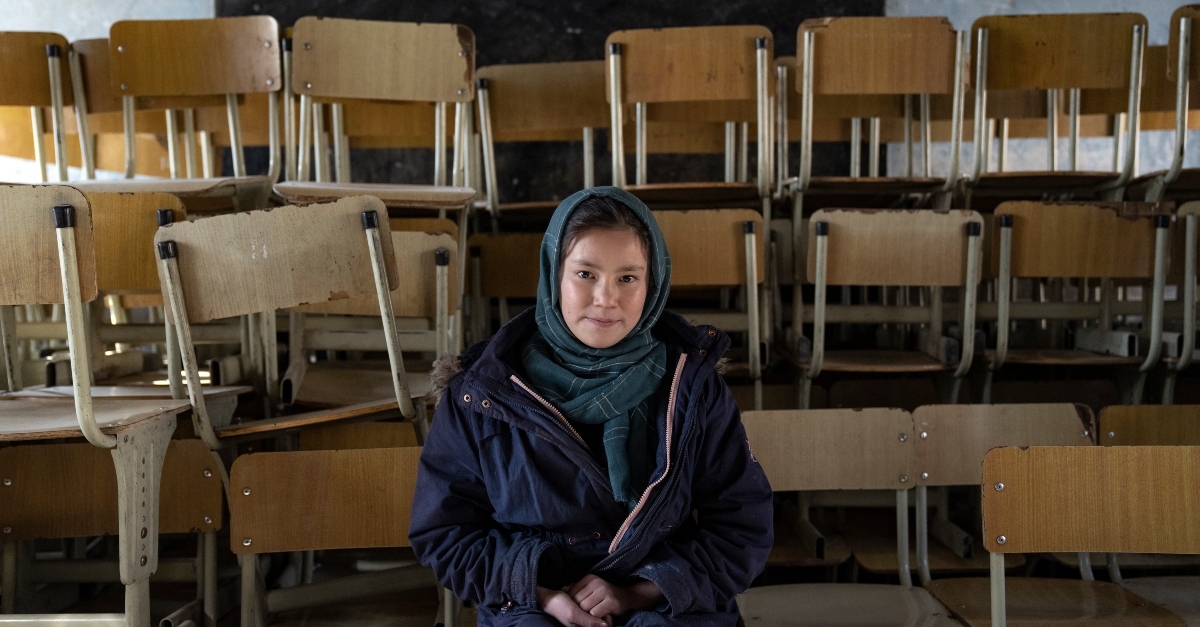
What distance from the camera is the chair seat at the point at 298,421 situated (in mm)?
1691

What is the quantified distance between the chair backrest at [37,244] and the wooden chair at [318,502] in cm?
42

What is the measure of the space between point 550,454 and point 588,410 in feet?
0.27

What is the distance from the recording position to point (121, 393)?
199 centimetres

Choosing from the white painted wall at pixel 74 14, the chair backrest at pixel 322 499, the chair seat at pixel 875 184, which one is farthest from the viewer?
the white painted wall at pixel 74 14

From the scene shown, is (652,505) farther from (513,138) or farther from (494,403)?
(513,138)

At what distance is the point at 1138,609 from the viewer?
5.75 feet

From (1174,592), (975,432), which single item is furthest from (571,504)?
(1174,592)

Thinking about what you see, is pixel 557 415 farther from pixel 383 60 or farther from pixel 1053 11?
pixel 1053 11

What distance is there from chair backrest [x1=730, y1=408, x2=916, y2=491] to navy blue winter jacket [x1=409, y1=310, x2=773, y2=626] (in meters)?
0.62

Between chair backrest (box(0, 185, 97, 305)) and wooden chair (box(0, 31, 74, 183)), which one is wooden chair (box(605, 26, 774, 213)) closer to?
chair backrest (box(0, 185, 97, 305))

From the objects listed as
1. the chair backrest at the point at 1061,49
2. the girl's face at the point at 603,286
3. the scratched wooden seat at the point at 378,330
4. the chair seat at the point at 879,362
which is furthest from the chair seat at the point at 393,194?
the chair backrest at the point at 1061,49

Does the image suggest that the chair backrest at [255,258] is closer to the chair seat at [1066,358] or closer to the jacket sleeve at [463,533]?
the jacket sleeve at [463,533]

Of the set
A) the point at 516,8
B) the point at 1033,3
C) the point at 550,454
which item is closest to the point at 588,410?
the point at 550,454

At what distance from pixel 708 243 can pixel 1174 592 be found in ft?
4.49
